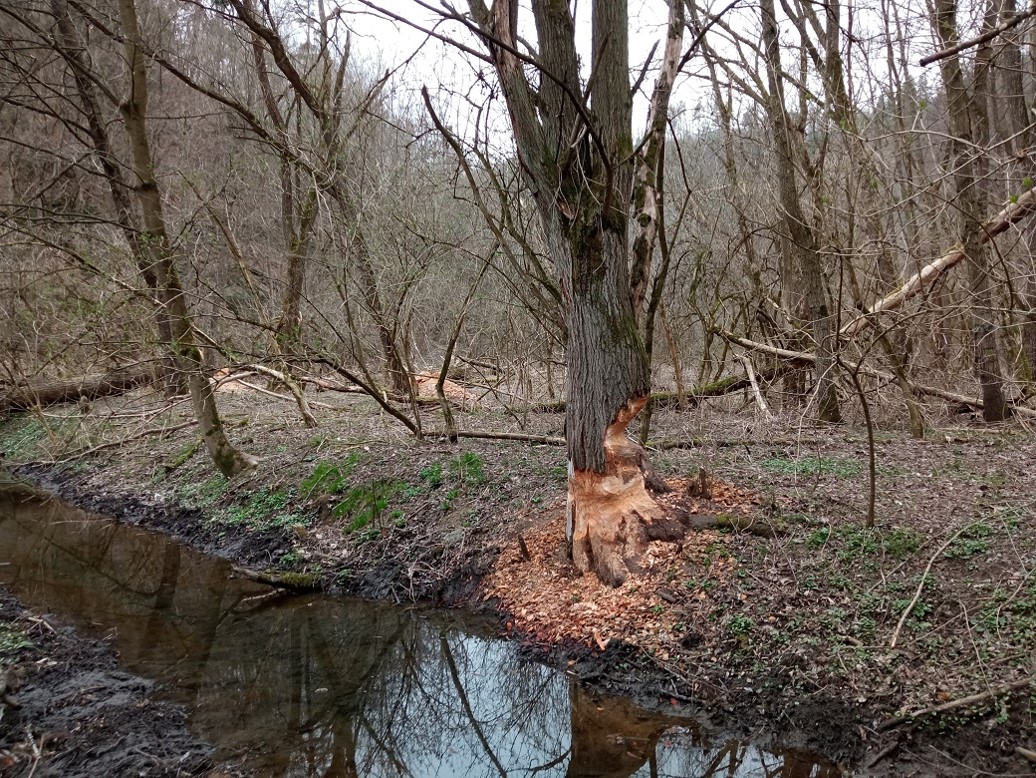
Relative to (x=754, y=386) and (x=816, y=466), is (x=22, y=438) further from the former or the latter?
(x=816, y=466)

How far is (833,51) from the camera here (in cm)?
862

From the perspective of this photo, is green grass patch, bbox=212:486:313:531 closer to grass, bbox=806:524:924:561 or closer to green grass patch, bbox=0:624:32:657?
green grass patch, bbox=0:624:32:657

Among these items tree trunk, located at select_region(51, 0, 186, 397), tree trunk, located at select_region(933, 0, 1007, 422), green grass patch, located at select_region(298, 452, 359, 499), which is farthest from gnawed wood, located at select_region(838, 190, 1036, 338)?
tree trunk, located at select_region(51, 0, 186, 397)

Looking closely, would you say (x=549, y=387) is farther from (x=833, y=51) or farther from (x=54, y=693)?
(x=54, y=693)

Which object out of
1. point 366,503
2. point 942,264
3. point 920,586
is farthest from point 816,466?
point 366,503

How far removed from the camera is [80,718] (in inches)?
189

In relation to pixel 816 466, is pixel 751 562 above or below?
below

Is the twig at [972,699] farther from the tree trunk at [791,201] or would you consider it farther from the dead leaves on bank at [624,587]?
the tree trunk at [791,201]

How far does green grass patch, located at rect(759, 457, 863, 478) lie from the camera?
6.89 metres

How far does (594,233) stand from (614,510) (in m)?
2.28

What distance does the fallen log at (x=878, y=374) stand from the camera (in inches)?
320

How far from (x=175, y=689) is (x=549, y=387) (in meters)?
7.16

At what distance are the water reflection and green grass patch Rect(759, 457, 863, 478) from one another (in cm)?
316

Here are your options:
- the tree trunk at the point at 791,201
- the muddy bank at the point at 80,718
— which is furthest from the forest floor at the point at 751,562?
the muddy bank at the point at 80,718
